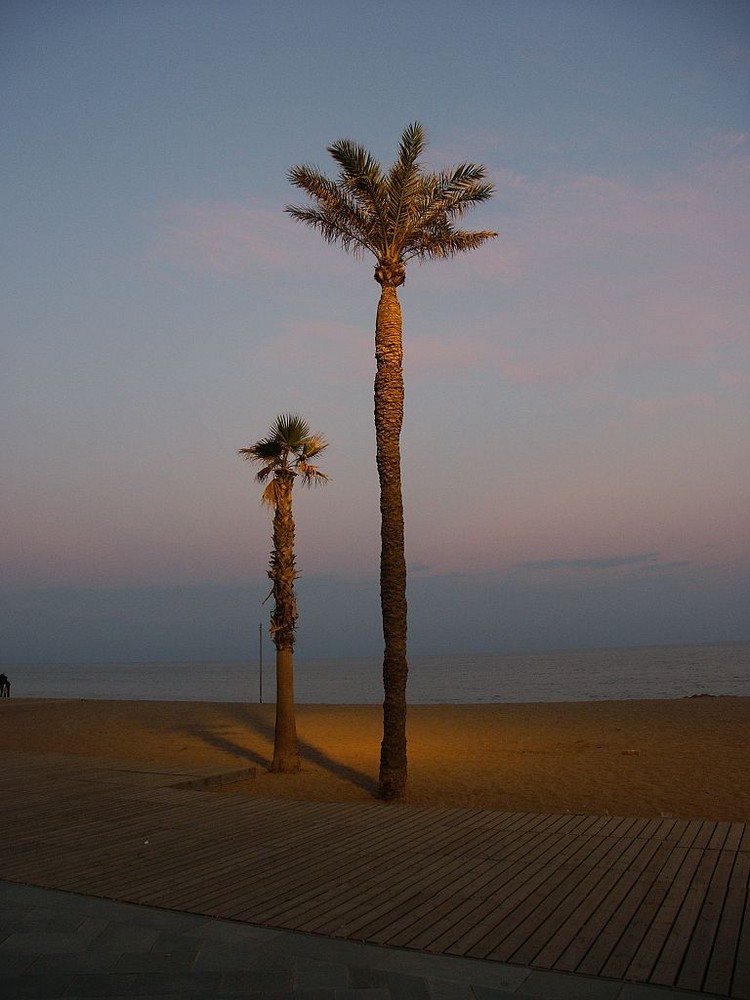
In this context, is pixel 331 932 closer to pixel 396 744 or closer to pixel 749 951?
pixel 749 951

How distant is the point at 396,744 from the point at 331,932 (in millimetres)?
7769

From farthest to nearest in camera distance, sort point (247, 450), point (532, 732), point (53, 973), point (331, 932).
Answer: point (532, 732) → point (247, 450) → point (331, 932) → point (53, 973)

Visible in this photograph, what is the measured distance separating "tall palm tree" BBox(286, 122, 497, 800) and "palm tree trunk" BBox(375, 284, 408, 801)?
0.05 feet

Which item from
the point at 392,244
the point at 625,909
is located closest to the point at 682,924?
the point at 625,909

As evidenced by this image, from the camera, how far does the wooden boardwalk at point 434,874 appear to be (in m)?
5.52

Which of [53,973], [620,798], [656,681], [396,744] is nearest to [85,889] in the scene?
[53,973]

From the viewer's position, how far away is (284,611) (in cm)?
1664

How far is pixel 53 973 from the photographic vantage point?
5.18 metres

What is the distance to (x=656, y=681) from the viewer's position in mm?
73812

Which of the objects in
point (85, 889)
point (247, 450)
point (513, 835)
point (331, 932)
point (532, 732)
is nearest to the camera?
point (331, 932)

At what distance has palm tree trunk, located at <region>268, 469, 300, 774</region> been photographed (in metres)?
16.6

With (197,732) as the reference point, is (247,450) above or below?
above

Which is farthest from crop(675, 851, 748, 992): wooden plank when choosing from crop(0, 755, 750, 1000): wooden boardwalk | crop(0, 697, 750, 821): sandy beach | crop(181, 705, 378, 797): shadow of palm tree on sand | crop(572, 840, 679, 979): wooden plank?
crop(181, 705, 378, 797): shadow of palm tree on sand

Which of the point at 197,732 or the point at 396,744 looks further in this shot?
the point at 197,732
